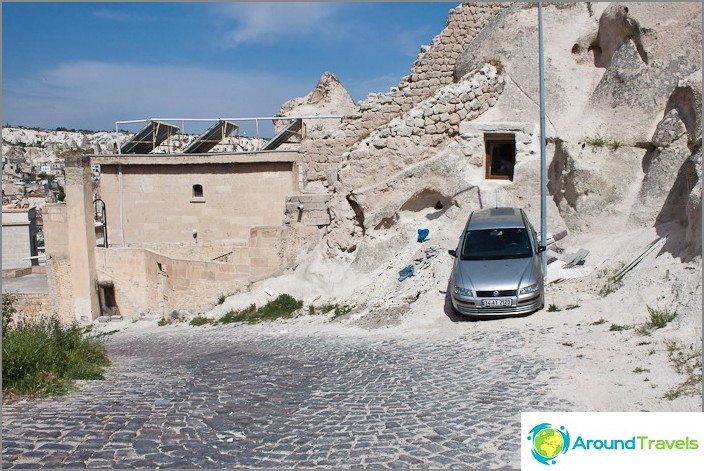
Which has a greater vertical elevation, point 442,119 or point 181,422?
point 442,119

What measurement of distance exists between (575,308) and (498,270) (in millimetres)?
1404

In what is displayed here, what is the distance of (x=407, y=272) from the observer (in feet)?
46.1

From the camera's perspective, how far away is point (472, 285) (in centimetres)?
1058

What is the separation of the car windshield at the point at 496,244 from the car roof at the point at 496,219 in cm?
10

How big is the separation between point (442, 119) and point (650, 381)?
990 centimetres

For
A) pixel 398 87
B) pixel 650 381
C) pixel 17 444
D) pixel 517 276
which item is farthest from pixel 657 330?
pixel 398 87

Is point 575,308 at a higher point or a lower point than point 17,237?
lower

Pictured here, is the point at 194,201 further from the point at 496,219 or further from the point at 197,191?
the point at 496,219

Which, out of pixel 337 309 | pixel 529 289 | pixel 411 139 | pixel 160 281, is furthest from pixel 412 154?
pixel 160 281

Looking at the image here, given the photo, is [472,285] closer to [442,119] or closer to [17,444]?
[442,119]

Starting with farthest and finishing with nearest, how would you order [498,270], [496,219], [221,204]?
1. [221,204]
2. [496,219]
3. [498,270]

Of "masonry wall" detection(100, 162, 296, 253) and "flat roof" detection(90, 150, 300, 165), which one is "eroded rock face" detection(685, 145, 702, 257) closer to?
"flat roof" detection(90, 150, 300, 165)

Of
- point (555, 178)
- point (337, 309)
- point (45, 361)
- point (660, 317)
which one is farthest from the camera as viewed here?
point (555, 178)

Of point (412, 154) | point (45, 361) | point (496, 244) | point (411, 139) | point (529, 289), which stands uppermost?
point (411, 139)
